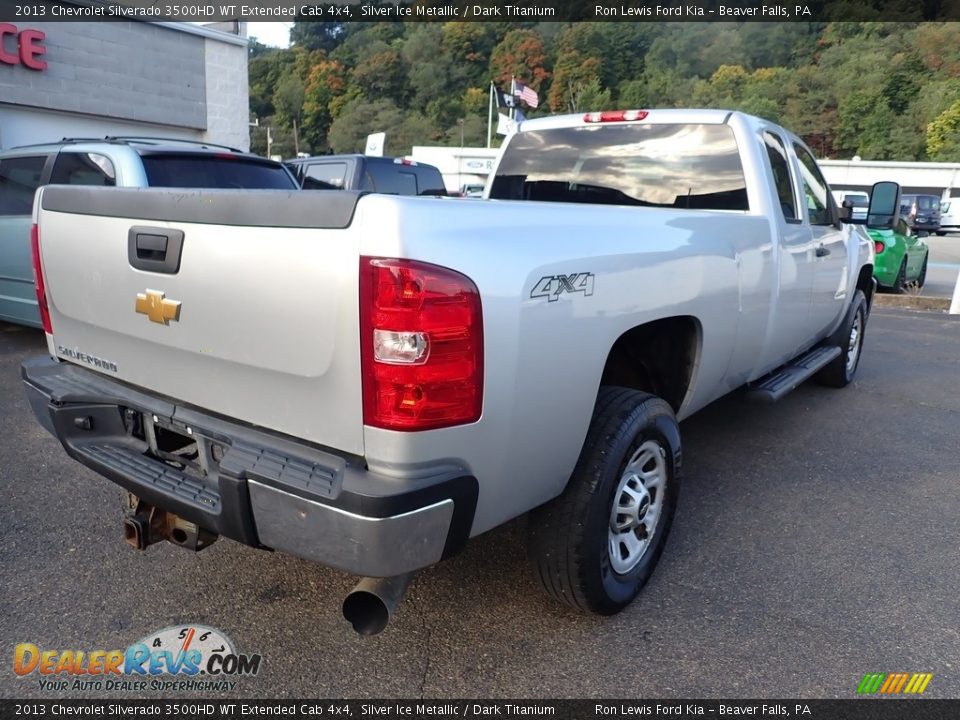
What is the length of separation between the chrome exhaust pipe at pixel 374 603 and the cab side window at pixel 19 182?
5696mm

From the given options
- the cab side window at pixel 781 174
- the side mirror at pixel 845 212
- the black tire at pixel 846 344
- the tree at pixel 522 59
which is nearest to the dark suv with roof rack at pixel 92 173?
the cab side window at pixel 781 174

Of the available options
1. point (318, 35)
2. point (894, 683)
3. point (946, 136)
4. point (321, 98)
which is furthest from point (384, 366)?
point (318, 35)

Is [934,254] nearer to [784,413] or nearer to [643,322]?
[784,413]

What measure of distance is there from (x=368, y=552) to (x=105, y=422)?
4.25ft

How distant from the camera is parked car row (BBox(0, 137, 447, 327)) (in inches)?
204

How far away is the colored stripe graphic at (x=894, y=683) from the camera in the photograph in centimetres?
224

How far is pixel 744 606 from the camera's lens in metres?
2.66

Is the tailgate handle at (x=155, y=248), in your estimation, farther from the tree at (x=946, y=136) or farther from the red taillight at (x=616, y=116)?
the tree at (x=946, y=136)

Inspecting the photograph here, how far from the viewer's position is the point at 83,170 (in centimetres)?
552

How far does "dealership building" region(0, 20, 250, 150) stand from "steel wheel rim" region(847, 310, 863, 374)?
15.4 m

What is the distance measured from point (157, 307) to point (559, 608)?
1.79m

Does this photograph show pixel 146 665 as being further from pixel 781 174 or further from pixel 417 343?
pixel 781 174

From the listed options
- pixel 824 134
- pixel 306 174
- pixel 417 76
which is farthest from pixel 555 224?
pixel 417 76

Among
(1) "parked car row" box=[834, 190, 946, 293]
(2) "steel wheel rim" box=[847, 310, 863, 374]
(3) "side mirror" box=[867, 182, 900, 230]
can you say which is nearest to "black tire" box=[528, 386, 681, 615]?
(2) "steel wheel rim" box=[847, 310, 863, 374]
